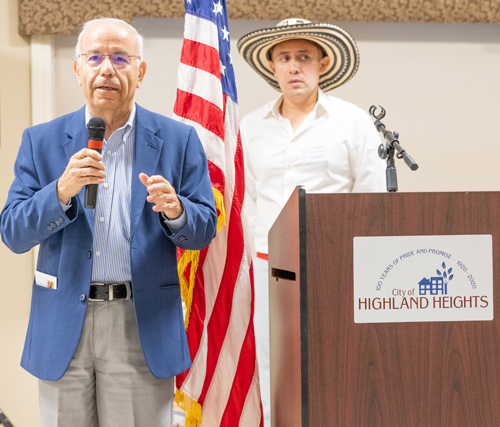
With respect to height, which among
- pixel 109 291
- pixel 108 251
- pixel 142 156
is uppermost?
pixel 142 156

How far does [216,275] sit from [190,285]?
0.35 ft

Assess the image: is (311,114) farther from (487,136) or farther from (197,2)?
(487,136)

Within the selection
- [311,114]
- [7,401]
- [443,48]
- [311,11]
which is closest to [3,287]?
[7,401]

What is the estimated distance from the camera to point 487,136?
386cm

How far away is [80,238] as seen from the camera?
Answer: 1.55 metres

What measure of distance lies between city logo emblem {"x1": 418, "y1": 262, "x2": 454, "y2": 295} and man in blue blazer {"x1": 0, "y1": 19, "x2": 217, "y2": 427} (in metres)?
0.59

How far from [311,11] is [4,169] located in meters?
2.09

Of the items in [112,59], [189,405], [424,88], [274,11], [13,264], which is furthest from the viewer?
[424,88]

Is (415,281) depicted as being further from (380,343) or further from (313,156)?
(313,156)

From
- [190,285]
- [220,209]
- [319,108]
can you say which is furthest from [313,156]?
[190,285]

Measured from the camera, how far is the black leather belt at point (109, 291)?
1.54 meters

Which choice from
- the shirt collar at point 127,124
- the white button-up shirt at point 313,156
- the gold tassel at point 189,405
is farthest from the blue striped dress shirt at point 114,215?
the white button-up shirt at point 313,156

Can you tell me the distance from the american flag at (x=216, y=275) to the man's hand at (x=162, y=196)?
67cm

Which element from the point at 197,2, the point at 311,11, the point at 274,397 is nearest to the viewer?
the point at 274,397
